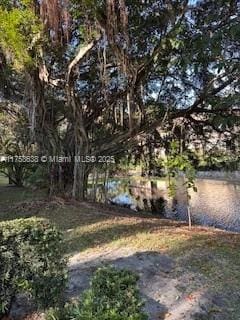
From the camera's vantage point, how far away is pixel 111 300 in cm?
231

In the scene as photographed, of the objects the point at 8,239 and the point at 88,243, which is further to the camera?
the point at 88,243

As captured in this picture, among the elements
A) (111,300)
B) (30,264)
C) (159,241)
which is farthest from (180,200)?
(111,300)

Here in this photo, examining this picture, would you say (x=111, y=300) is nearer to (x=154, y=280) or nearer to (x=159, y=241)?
(x=154, y=280)

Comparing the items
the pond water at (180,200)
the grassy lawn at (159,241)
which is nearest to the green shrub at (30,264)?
the grassy lawn at (159,241)

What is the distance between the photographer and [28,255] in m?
3.03

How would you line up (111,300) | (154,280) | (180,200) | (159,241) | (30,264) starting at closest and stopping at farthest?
(111,300) → (30,264) → (154,280) → (159,241) → (180,200)

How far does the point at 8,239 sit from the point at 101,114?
5956 mm

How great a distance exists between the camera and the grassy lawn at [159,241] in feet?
12.4

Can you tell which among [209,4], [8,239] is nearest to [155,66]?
[209,4]

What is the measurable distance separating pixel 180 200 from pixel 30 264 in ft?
40.8

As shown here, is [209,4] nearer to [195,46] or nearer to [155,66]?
[155,66]

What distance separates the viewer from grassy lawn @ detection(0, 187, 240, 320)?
3775mm

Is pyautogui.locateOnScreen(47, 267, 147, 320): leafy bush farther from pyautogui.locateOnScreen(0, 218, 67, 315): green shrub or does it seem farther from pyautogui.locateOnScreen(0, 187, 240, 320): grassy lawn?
pyautogui.locateOnScreen(0, 187, 240, 320): grassy lawn

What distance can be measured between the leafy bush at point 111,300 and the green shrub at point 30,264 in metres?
0.45
